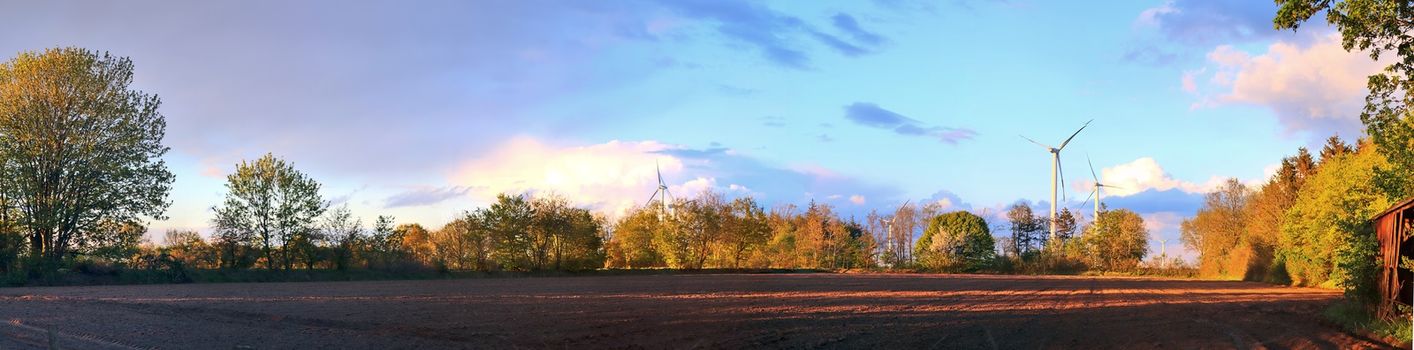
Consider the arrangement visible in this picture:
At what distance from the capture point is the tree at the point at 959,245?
99.7m

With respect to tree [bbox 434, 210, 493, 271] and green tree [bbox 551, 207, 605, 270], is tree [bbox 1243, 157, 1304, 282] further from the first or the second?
tree [bbox 434, 210, 493, 271]

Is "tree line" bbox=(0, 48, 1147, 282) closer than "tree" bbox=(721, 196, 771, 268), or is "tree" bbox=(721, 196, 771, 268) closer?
"tree line" bbox=(0, 48, 1147, 282)

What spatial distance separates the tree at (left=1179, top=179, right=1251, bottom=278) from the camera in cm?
8550

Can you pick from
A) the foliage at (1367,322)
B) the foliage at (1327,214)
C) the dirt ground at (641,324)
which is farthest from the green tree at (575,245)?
the foliage at (1367,322)

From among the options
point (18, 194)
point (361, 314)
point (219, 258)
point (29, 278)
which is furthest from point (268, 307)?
point (219, 258)

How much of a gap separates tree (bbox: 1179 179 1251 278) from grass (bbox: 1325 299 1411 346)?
6218 centimetres

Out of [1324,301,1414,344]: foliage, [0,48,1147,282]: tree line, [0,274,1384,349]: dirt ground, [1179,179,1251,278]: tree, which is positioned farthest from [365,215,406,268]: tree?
[1179,179,1251,278]: tree

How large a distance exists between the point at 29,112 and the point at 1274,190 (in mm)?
87215

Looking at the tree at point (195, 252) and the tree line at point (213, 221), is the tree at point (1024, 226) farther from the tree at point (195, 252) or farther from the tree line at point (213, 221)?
the tree at point (195, 252)

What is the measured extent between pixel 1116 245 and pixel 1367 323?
8430 cm

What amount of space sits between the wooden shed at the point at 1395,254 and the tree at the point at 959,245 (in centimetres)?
7661

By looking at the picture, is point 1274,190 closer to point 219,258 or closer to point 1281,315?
point 1281,315

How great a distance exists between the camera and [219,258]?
56.1 m

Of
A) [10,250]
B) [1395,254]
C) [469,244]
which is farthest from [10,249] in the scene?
[1395,254]
